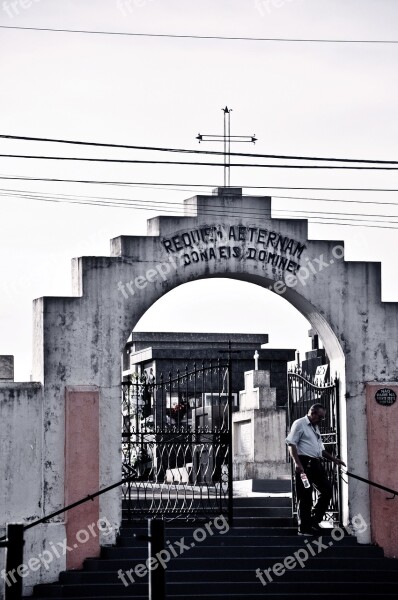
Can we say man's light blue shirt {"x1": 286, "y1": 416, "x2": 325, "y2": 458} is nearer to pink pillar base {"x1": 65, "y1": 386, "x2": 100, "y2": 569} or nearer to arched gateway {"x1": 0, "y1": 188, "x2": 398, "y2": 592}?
arched gateway {"x1": 0, "y1": 188, "x2": 398, "y2": 592}

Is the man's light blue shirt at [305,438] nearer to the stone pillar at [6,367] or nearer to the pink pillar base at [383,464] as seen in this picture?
the pink pillar base at [383,464]

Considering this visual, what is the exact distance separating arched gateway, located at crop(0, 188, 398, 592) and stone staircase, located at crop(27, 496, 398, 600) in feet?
1.58

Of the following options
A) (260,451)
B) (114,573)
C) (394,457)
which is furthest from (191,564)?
(260,451)

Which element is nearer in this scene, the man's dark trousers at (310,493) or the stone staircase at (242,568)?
the stone staircase at (242,568)

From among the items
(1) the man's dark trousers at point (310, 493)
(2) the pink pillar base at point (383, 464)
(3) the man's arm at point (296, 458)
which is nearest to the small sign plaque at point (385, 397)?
(2) the pink pillar base at point (383, 464)

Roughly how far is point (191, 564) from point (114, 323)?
3.55m

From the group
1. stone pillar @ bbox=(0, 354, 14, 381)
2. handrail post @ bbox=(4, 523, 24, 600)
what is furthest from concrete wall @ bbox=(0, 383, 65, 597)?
handrail post @ bbox=(4, 523, 24, 600)

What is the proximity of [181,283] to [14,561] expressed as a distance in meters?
7.86

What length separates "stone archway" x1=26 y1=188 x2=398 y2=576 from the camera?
18.3m

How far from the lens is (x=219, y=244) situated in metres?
19.2

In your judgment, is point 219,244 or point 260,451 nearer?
point 219,244

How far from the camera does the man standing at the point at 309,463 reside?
713 inches

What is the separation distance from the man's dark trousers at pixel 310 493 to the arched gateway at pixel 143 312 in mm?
750

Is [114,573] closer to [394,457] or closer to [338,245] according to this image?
[394,457]
